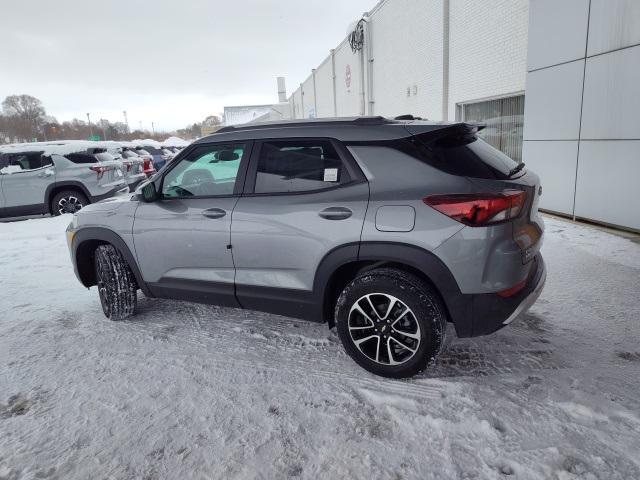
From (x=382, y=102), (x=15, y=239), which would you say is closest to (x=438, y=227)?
(x=15, y=239)

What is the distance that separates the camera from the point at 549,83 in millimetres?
7656

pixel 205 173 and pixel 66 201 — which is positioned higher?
pixel 205 173

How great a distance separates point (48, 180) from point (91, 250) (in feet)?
21.5

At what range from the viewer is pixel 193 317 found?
423 cm

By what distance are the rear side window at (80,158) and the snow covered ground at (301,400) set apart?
651 cm

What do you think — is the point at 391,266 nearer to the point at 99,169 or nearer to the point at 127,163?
the point at 99,169

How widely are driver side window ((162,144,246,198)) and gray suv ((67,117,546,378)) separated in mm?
11

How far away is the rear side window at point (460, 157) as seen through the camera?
2789 mm

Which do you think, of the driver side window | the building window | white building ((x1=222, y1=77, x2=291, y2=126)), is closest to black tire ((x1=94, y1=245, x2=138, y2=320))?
the driver side window

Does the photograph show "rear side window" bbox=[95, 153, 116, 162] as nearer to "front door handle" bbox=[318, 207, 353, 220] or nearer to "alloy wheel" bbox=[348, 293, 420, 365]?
"front door handle" bbox=[318, 207, 353, 220]

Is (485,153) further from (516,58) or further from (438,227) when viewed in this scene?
(516,58)

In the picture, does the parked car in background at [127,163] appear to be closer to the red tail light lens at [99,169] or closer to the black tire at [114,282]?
the red tail light lens at [99,169]

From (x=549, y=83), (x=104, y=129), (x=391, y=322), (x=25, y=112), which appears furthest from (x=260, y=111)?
(x=391, y=322)

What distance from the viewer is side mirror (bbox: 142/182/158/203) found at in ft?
12.4
